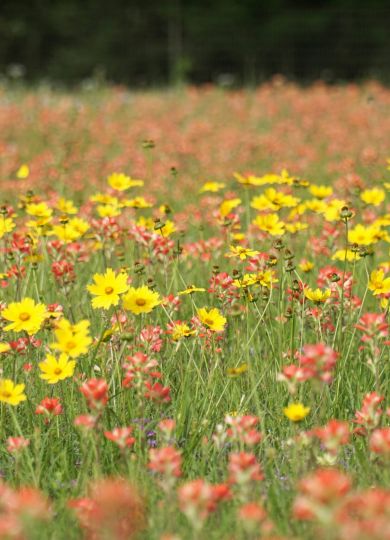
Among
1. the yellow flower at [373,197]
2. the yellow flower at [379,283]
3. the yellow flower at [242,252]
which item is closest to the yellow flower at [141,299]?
the yellow flower at [242,252]

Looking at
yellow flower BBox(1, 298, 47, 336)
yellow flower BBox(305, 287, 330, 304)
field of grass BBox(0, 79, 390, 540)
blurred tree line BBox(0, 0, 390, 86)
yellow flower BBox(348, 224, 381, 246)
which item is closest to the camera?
field of grass BBox(0, 79, 390, 540)

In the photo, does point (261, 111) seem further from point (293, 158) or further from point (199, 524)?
point (199, 524)

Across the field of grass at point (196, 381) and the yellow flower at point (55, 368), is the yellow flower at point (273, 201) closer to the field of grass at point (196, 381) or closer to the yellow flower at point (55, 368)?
the field of grass at point (196, 381)

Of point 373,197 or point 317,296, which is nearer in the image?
point 317,296

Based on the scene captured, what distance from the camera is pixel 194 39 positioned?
22172mm

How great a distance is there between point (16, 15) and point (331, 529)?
80.3ft

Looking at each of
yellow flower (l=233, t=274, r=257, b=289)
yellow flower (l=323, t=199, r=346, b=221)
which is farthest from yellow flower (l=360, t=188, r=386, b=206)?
yellow flower (l=233, t=274, r=257, b=289)

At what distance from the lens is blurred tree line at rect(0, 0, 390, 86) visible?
2131cm

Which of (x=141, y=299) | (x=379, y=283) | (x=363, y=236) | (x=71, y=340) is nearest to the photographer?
(x=71, y=340)

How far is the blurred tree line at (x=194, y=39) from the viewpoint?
69.9ft

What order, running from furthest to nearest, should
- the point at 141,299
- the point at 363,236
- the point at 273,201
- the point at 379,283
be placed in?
the point at 273,201 → the point at 363,236 → the point at 379,283 → the point at 141,299

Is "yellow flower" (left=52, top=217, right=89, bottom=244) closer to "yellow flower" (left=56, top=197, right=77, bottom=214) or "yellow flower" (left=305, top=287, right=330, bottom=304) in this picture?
"yellow flower" (left=56, top=197, right=77, bottom=214)

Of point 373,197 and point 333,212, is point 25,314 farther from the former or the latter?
point 373,197

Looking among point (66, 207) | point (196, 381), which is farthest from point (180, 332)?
point (66, 207)
